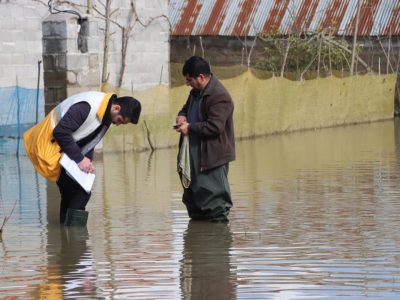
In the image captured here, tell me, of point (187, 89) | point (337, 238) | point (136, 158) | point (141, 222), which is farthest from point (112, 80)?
point (337, 238)

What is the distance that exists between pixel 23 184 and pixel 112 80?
24.2ft

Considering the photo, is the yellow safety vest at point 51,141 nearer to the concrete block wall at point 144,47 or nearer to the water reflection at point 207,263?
the water reflection at point 207,263

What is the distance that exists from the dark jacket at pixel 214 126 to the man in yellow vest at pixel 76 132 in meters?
0.75

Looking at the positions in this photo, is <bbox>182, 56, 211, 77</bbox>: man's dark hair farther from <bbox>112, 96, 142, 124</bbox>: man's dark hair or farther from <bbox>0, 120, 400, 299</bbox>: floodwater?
<bbox>0, 120, 400, 299</bbox>: floodwater

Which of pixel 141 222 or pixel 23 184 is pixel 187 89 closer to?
pixel 23 184

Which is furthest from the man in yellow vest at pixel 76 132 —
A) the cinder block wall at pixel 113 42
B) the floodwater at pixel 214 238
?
the cinder block wall at pixel 113 42

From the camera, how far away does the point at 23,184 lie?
16391mm

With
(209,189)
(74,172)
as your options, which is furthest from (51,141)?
(209,189)

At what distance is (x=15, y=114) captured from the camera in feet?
69.1

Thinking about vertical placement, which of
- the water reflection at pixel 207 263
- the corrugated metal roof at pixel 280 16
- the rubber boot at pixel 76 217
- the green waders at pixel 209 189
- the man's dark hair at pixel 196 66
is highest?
the corrugated metal roof at pixel 280 16

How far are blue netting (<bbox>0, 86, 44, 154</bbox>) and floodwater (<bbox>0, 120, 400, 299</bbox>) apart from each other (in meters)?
1.84

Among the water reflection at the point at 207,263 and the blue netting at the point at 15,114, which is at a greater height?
the blue netting at the point at 15,114

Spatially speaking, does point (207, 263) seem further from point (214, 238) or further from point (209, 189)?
point (209, 189)

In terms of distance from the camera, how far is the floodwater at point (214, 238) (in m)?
9.14
